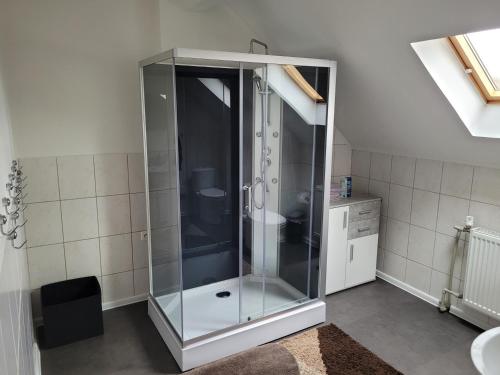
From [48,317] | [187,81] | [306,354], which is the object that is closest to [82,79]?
[187,81]

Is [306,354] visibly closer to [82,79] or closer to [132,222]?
[132,222]

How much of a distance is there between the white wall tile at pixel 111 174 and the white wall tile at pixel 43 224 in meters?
0.30

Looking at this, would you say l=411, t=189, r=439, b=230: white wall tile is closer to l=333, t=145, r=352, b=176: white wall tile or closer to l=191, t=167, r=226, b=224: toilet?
l=333, t=145, r=352, b=176: white wall tile

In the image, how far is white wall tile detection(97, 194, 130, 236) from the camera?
272 cm

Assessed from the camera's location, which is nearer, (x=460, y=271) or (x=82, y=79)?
(x=82, y=79)

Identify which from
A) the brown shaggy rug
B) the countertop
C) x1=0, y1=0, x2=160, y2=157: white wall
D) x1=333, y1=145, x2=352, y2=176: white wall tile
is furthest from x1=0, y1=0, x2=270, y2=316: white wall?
the countertop

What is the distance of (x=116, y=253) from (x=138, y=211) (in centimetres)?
33

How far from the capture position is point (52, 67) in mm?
2404

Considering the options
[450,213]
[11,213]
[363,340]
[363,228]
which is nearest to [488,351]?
[363,340]

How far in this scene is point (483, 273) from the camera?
8.30ft

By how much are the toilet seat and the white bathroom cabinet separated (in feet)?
2.70

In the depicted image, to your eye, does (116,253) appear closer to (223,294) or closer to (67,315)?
(67,315)

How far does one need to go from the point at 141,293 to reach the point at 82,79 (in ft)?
5.18

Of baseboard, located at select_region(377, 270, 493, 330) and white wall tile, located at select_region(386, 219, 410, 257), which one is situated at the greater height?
white wall tile, located at select_region(386, 219, 410, 257)
